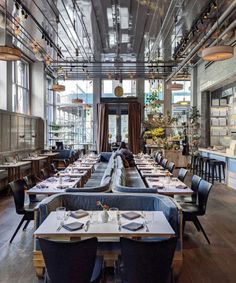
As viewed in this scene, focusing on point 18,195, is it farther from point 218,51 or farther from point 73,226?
point 218,51

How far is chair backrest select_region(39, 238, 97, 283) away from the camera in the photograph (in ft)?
8.08

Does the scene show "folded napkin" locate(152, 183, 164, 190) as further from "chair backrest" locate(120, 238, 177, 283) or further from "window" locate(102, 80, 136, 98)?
"window" locate(102, 80, 136, 98)

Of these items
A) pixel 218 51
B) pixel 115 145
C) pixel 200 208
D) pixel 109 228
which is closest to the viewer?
pixel 109 228

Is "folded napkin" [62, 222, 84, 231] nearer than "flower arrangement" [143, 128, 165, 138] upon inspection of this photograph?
Yes

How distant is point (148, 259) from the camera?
2.44 metres

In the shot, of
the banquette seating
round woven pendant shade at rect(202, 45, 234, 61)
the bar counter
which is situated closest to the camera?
the banquette seating

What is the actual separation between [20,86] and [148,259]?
38.2ft

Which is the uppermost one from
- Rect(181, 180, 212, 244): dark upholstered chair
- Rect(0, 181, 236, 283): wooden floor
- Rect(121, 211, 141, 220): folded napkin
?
Rect(121, 211, 141, 220): folded napkin

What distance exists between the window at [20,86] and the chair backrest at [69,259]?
10193 mm

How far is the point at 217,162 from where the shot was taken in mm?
9766

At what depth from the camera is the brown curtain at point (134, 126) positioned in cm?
1692

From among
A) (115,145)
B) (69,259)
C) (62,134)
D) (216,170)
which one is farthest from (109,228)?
(62,134)

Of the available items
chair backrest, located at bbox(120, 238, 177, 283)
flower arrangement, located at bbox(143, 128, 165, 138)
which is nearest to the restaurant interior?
chair backrest, located at bbox(120, 238, 177, 283)

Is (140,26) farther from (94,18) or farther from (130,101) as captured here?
(130,101)
